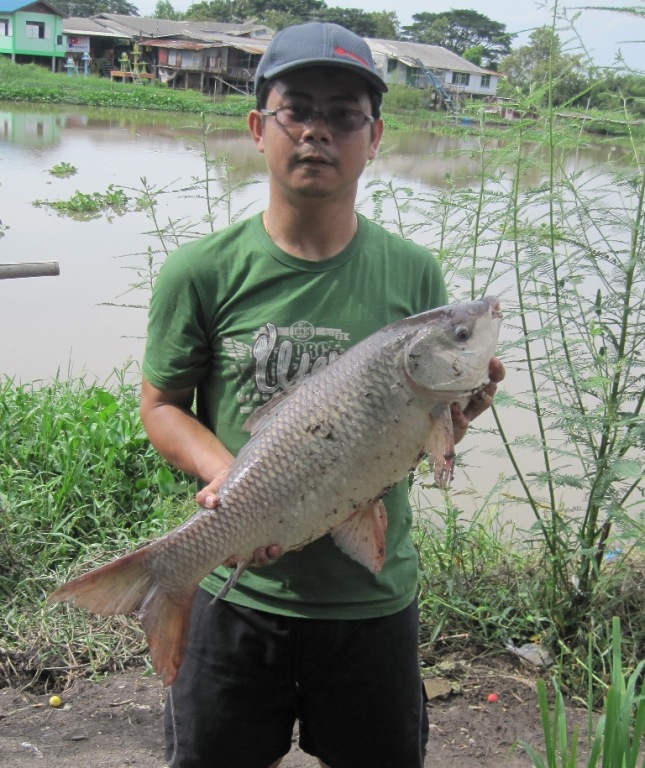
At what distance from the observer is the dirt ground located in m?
2.60

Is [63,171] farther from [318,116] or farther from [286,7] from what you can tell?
[286,7]

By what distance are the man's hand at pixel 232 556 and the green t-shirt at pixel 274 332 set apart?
0.13 meters

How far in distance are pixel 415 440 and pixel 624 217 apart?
1.68 metres

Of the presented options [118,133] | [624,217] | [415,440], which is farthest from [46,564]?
[118,133]

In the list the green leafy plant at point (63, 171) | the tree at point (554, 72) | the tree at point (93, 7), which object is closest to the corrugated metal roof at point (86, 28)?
the tree at point (93, 7)

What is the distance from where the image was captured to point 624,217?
288 cm

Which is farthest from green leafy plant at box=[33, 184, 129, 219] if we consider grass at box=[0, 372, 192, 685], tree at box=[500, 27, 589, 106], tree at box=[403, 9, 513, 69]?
tree at box=[403, 9, 513, 69]

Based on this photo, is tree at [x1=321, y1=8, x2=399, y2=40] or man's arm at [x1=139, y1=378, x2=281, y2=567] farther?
tree at [x1=321, y1=8, x2=399, y2=40]

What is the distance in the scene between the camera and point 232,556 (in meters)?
1.66

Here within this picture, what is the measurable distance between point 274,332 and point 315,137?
0.41 meters

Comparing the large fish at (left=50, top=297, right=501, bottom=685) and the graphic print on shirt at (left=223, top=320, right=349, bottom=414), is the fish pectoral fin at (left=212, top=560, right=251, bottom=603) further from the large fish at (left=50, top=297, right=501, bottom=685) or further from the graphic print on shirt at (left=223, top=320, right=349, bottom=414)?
the graphic print on shirt at (left=223, top=320, right=349, bottom=414)

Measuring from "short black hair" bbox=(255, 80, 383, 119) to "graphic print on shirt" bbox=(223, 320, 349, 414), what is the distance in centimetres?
50

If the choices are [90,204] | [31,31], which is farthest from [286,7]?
[90,204]

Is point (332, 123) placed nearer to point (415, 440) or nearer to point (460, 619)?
point (415, 440)
